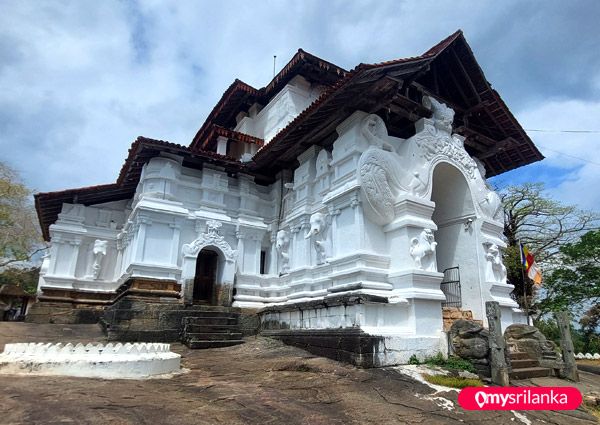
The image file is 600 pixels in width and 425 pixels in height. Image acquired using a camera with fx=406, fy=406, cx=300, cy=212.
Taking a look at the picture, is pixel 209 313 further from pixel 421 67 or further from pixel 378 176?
pixel 421 67

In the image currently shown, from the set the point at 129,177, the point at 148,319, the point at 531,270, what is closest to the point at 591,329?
the point at 531,270

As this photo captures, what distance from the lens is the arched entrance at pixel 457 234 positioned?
448 inches

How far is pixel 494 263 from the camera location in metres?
11.4

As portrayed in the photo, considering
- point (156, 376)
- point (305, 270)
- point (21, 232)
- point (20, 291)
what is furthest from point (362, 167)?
point (21, 232)

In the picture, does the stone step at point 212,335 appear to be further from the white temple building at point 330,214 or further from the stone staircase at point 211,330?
the white temple building at point 330,214

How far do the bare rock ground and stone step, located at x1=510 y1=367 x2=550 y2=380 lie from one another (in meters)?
1.77

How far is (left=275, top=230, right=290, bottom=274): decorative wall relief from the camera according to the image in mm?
13305

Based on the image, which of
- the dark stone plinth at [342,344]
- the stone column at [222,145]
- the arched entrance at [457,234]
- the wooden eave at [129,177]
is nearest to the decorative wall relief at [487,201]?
the arched entrance at [457,234]

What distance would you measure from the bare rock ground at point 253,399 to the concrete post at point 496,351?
3.68ft

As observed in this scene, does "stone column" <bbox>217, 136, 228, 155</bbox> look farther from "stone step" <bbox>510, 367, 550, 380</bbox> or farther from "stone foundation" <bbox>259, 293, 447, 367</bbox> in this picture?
"stone step" <bbox>510, 367, 550, 380</bbox>

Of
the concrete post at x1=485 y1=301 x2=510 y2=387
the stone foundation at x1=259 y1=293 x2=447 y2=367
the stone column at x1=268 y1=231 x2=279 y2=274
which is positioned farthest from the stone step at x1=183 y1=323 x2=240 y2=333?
the concrete post at x1=485 y1=301 x2=510 y2=387

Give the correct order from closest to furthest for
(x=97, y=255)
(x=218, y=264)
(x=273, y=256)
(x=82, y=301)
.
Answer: (x=218, y=264) < (x=273, y=256) < (x=82, y=301) < (x=97, y=255)

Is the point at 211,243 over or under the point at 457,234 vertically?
under

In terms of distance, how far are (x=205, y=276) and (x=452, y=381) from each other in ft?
29.2
